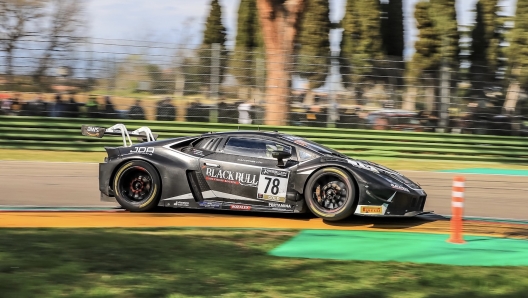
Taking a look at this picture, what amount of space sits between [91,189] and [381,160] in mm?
9683

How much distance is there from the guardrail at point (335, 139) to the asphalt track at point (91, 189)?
3.19m

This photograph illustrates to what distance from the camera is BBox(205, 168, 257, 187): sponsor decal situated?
8.66 metres

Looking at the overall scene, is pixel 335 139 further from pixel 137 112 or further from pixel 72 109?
pixel 72 109

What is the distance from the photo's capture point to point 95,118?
18.7 meters

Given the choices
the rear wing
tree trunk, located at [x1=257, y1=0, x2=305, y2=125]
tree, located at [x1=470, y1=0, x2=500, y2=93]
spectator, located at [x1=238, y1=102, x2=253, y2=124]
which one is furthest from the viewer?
tree, located at [x1=470, y1=0, x2=500, y2=93]

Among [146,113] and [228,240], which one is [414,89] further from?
[228,240]

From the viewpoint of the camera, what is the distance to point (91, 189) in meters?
11.4

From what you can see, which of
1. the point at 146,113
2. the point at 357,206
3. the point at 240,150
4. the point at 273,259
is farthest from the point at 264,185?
the point at 146,113

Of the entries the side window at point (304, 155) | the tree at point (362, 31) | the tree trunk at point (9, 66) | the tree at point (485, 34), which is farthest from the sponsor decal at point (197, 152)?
the tree at point (485, 34)

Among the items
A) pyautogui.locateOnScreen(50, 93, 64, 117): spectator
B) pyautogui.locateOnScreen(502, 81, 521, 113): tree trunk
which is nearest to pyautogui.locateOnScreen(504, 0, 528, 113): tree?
pyautogui.locateOnScreen(502, 81, 521, 113): tree trunk

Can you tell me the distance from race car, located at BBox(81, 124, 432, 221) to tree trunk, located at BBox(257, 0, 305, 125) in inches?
391

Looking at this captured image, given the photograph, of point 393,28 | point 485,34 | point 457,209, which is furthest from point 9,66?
point 485,34

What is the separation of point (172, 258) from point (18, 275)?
1382 millimetres

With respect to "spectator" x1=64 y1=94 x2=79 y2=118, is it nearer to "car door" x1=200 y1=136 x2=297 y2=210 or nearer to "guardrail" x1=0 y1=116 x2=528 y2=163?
"guardrail" x1=0 y1=116 x2=528 y2=163
